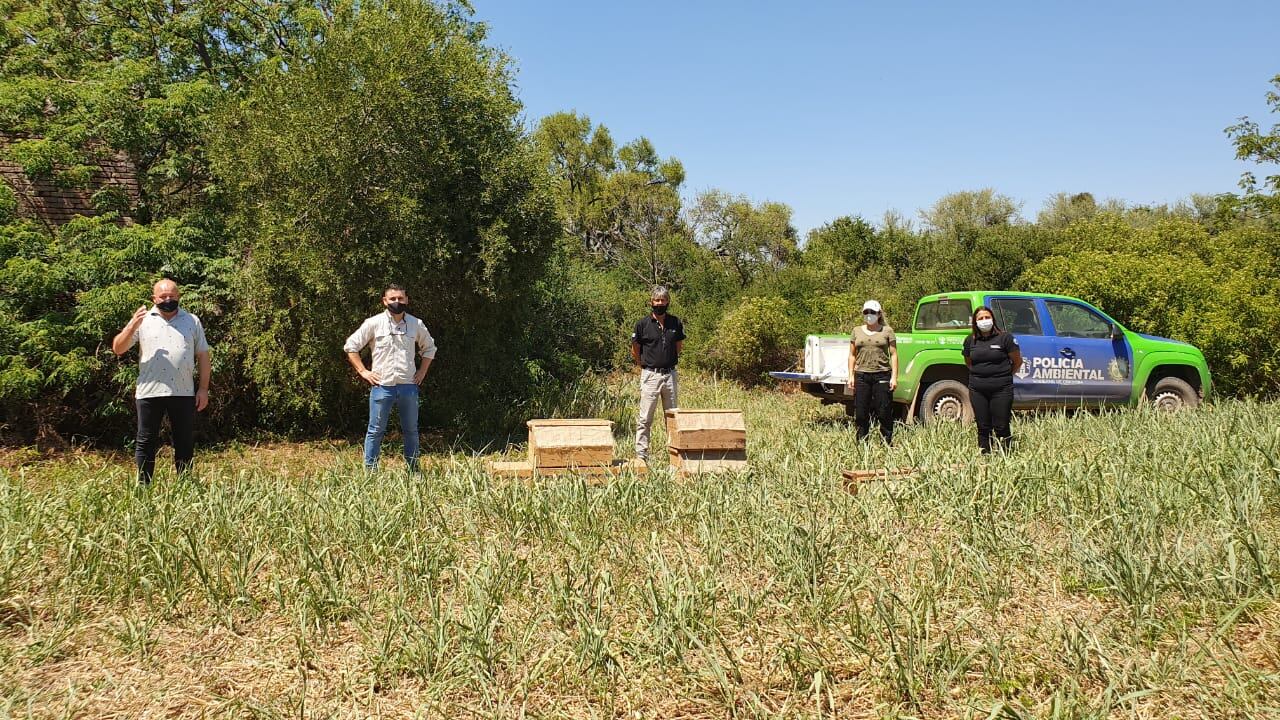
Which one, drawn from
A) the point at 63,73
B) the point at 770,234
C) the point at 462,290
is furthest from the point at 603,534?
the point at 770,234

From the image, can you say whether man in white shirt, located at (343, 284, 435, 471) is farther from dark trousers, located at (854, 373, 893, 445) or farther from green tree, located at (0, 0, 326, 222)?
green tree, located at (0, 0, 326, 222)

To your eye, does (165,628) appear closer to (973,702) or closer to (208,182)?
(973,702)

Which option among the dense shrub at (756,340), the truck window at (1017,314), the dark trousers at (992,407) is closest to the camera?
the dark trousers at (992,407)

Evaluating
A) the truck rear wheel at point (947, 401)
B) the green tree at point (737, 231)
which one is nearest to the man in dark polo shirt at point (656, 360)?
the truck rear wheel at point (947, 401)

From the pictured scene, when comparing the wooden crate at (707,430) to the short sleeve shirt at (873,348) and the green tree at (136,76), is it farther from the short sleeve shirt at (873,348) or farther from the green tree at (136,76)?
the green tree at (136,76)

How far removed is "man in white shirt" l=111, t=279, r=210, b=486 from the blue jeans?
1.49 m

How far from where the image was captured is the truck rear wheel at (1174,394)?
1120cm

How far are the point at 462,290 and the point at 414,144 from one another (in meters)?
2.12

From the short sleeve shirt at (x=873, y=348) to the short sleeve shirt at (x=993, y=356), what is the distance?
89 cm

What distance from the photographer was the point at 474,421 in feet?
39.3

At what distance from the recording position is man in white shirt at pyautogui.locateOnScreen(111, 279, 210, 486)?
20.9ft

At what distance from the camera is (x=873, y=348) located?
27.8 feet

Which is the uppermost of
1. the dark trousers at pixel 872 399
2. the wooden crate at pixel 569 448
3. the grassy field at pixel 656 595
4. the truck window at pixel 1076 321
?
the truck window at pixel 1076 321

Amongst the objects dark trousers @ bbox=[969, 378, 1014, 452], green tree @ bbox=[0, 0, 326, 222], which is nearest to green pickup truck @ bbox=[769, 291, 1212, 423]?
dark trousers @ bbox=[969, 378, 1014, 452]
